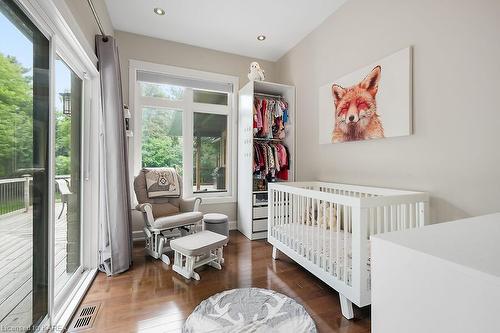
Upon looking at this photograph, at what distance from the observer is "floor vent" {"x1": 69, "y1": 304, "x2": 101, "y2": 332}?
4.75 ft

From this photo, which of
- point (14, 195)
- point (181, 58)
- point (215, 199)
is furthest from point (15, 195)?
point (181, 58)

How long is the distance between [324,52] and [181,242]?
8.37 feet

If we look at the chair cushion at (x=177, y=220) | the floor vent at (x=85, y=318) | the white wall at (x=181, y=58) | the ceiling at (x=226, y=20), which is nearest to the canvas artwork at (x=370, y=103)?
the ceiling at (x=226, y=20)

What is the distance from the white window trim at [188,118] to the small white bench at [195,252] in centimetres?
119

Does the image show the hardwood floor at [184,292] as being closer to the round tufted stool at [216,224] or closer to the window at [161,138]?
the round tufted stool at [216,224]

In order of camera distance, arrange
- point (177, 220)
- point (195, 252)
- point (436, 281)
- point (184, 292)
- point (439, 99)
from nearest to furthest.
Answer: point (436, 281) → point (439, 99) → point (184, 292) → point (195, 252) → point (177, 220)

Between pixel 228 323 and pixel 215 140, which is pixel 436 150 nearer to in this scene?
pixel 228 323

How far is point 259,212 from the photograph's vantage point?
3164 millimetres

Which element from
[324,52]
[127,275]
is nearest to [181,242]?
[127,275]

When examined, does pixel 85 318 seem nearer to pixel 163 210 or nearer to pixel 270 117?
pixel 163 210

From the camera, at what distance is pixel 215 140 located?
11.5 feet

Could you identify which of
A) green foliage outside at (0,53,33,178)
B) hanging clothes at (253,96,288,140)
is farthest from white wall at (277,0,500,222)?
green foliage outside at (0,53,33,178)

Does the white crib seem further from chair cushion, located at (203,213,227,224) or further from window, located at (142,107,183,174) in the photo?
window, located at (142,107,183,174)

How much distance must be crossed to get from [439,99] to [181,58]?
2915 millimetres
